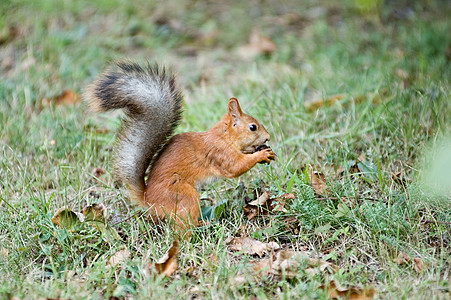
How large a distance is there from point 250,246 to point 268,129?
1160mm

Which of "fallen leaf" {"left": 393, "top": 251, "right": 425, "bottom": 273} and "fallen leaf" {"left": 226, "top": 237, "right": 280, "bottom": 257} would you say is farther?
"fallen leaf" {"left": 226, "top": 237, "right": 280, "bottom": 257}

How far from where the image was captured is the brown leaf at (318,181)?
310cm

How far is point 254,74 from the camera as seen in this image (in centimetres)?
470

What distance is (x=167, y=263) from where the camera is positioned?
2631 millimetres

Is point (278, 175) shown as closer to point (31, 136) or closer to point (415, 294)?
point (415, 294)

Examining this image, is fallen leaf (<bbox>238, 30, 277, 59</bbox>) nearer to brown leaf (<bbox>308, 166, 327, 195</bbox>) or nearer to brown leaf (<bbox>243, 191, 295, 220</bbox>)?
brown leaf (<bbox>308, 166, 327, 195</bbox>)

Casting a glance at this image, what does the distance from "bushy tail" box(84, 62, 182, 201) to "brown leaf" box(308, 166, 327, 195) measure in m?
0.87

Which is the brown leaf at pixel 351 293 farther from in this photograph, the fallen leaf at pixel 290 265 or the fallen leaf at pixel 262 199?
the fallen leaf at pixel 262 199

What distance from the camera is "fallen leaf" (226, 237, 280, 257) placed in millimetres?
2754

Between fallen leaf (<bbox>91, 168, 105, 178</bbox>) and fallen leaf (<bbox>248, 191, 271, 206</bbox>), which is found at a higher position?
fallen leaf (<bbox>248, 191, 271, 206</bbox>)

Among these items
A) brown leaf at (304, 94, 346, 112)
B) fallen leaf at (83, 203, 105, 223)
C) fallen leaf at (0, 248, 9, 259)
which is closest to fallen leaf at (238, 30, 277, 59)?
brown leaf at (304, 94, 346, 112)

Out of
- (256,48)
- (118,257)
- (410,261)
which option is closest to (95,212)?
(118,257)

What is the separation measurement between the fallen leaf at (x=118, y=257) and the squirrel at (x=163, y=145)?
0.25 m

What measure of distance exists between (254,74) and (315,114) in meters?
0.94
